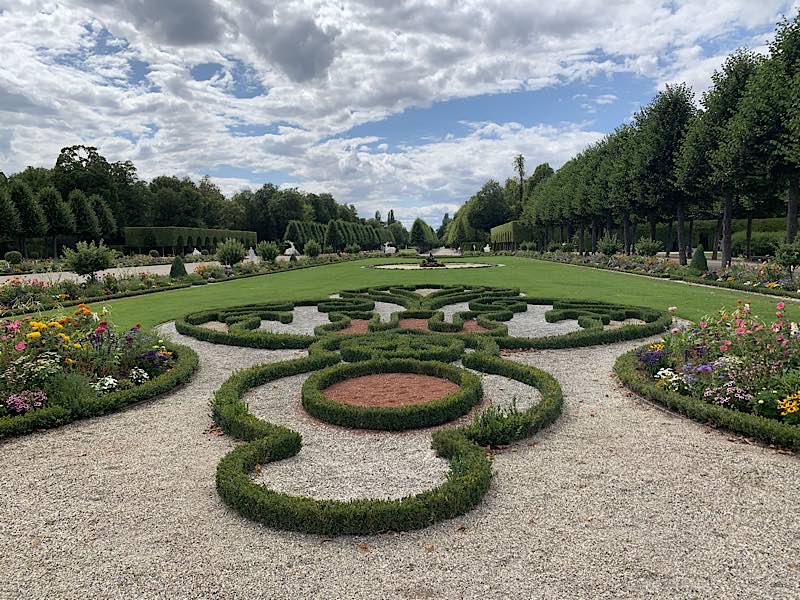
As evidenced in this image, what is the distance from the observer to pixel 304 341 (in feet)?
30.9

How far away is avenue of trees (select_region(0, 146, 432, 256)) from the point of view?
43188mm

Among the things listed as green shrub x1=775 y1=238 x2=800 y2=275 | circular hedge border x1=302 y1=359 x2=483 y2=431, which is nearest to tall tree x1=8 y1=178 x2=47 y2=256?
circular hedge border x1=302 y1=359 x2=483 y2=431

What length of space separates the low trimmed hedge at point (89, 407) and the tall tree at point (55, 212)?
152ft

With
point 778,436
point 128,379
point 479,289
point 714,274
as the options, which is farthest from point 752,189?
point 128,379

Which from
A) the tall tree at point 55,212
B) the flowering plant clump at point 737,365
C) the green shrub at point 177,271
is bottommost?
the flowering plant clump at point 737,365

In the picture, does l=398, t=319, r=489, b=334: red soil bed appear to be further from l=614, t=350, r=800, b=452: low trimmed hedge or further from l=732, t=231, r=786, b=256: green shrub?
l=732, t=231, r=786, b=256: green shrub

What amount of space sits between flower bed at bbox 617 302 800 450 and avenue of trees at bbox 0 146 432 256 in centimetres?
4735

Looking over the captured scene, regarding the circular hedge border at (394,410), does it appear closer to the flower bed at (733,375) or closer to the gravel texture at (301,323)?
the flower bed at (733,375)

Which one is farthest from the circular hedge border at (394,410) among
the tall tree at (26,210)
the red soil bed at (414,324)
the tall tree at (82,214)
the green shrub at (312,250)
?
the tall tree at (82,214)

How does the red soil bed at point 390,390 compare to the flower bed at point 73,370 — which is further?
the red soil bed at point 390,390

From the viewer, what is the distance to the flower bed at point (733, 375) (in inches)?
204

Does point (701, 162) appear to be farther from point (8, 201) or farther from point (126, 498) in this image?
point (8, 201)

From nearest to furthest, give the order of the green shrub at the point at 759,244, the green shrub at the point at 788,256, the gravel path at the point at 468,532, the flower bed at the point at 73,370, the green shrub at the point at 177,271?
1. the gravel path at the point at 468,532
2. the flower bed at the point at 73,370
3. the green shrub at the point at 788,256
4. the green shrub at the point at 177,271
5. the green shrub at the point at 759,244

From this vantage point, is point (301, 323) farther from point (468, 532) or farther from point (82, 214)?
point (82, 214)
